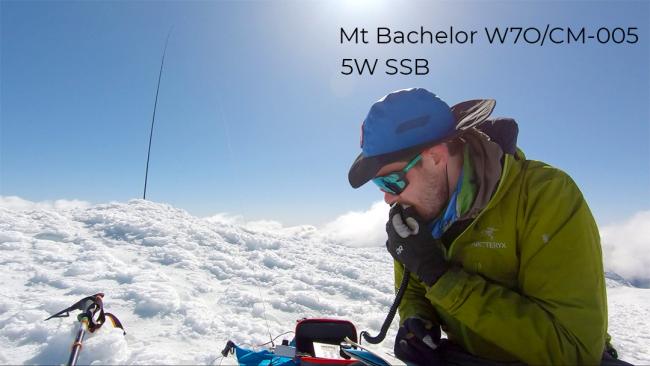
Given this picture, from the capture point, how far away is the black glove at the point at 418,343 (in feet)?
6.02

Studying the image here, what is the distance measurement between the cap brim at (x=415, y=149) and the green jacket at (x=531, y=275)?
261mm

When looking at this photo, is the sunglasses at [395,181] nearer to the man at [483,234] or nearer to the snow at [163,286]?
the man at [483,234]

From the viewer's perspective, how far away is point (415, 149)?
1.73m

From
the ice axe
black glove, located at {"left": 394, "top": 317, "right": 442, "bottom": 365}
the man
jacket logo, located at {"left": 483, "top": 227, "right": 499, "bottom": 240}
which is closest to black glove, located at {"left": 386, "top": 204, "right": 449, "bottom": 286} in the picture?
the man

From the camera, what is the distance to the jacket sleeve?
1382mm

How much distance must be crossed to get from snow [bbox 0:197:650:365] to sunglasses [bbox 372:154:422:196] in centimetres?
119

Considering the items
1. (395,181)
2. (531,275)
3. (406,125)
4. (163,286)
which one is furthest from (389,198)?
(163,286)

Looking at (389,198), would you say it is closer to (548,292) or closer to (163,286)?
(548,292)

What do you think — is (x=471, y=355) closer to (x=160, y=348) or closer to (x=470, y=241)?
(x=470, y=241)

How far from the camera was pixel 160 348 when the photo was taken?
9.05 feet

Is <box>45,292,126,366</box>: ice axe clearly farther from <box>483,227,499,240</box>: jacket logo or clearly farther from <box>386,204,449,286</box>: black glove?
<box>483,227,499,240</box>: jacket logo

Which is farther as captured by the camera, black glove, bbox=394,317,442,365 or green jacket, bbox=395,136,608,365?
black glove, bbox=394,317,442,365

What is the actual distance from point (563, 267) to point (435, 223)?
1.89 ft

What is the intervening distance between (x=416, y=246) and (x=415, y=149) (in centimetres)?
48
